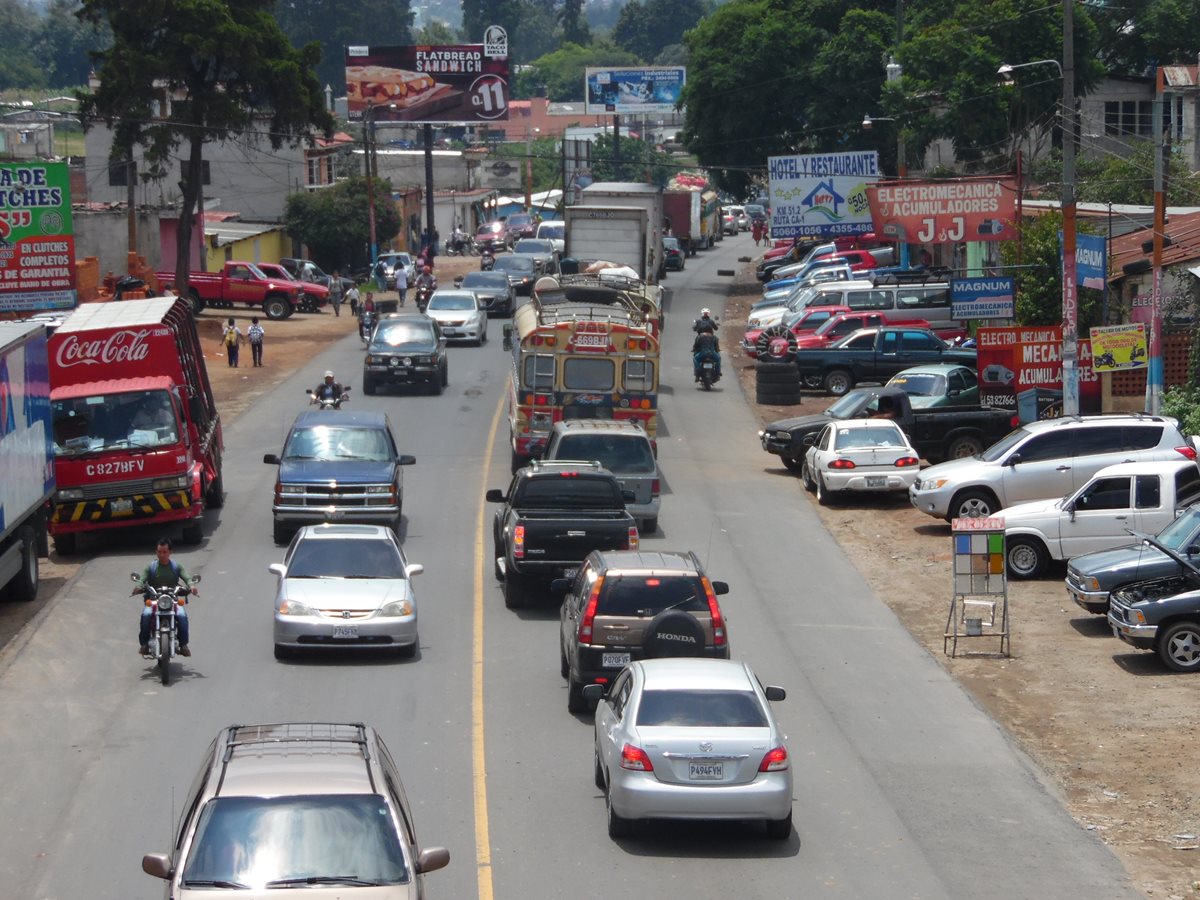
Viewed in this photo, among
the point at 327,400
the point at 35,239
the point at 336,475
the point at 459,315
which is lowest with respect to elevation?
Answer: the point at 336,475

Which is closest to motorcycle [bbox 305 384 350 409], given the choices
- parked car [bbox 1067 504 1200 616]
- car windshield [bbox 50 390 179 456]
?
car windshield [bbox 50 390 179 456]

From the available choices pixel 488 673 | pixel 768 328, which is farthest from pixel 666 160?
pixel 488 673

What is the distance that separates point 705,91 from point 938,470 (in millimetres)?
46246

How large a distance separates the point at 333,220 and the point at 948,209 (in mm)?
41932

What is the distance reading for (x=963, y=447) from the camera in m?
31.9

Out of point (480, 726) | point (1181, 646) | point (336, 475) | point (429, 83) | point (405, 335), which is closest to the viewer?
point (480, 726)

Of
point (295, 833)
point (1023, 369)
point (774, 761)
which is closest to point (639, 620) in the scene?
point (774, 761)

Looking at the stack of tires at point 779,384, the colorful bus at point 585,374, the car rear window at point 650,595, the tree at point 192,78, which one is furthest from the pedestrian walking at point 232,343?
the car rear window at point 650,595

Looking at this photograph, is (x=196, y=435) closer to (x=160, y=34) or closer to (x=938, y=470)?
(x=938, y=470)

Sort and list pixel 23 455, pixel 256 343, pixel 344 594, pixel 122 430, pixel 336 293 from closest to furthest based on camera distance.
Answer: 1. pixel 344 594
2. pixel 23 455
3. pixel 122 430
4. pixel 256 343
5. pixel 336 293

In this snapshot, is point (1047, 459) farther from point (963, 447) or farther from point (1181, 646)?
point (1181, 646)

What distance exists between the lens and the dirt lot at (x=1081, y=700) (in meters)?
Result: 14.3

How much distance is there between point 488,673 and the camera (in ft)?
62.5

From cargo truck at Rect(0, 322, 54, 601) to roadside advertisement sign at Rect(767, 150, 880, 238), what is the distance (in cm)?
3614
